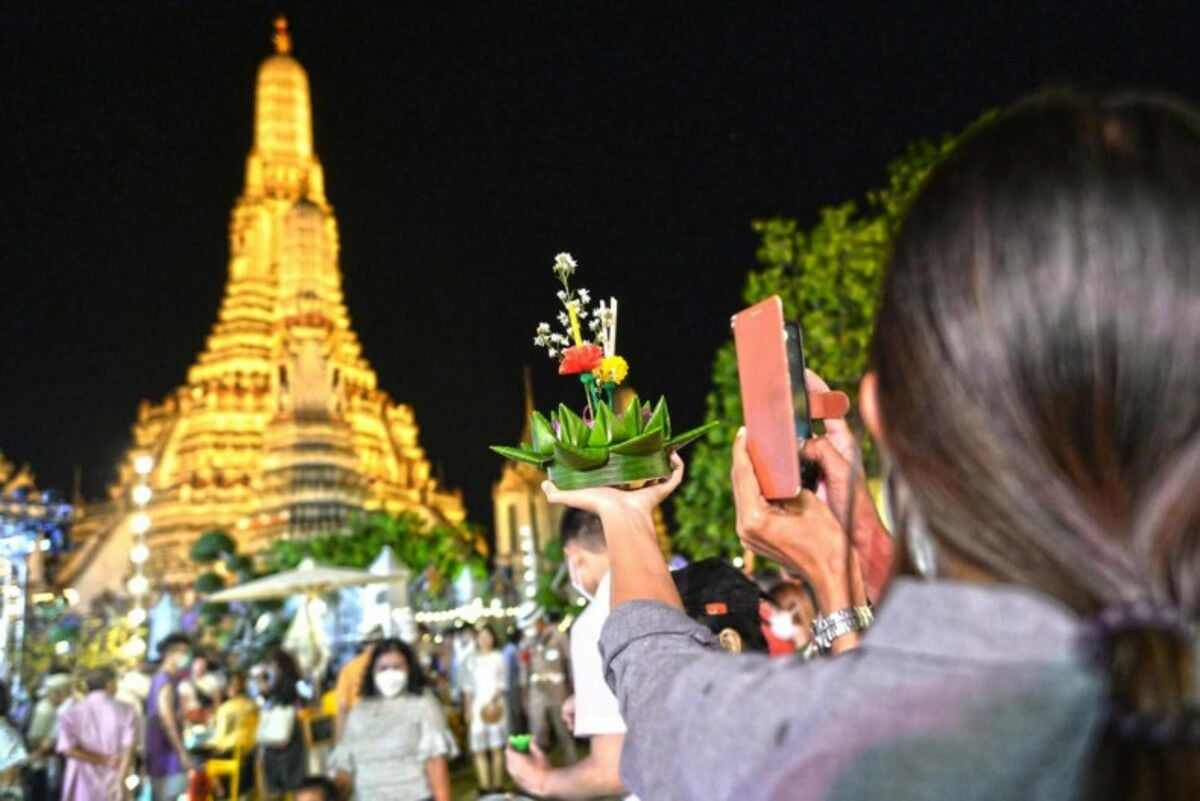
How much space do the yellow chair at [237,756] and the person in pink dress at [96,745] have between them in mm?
815

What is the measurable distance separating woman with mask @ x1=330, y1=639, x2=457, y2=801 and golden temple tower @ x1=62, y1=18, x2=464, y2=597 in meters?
33.4

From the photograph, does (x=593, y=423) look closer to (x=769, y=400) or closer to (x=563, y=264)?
(x=563, y=264)

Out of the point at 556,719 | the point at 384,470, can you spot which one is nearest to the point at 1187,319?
the point at 556,719

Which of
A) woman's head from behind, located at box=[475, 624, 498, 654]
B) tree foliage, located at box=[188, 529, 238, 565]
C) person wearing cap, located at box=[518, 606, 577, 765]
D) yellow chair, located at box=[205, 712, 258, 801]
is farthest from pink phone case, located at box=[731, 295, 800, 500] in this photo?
tree foliage, located at box=[188, 529, 238, 565]

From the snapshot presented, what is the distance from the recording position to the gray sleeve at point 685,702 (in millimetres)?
872

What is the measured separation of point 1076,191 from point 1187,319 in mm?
136

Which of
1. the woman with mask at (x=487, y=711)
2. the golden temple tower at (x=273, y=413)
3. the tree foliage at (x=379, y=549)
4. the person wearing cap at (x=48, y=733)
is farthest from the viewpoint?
the golden temple tower at (x=273, y=413)

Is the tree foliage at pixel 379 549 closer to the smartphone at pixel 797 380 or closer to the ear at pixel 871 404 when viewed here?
the smartphone at pixel 797 380

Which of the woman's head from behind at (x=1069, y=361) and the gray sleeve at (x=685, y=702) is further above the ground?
the woman's head from behind at (x=1069, y=361)

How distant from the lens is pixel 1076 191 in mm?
833

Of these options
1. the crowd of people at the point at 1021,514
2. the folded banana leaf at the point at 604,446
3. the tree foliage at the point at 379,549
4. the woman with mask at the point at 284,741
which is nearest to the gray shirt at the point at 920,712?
the crowd of people at the point at 1021,514

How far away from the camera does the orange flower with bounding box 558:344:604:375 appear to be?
84.3 inches

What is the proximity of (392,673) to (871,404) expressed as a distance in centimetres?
523

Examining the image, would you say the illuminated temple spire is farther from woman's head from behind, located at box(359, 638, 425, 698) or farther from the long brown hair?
the long brown hair
